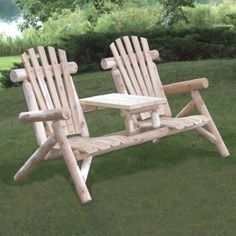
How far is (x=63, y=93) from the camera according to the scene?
4.91m

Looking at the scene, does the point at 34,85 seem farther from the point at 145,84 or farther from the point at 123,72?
the point at 145,84

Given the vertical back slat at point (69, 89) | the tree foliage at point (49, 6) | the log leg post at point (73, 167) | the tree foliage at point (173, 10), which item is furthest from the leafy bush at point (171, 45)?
the log leg post at point (73, 167)

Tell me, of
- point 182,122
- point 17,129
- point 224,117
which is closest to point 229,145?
point 182,122

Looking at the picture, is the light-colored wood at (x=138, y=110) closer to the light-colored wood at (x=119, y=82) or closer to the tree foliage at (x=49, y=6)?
the light-colored wood at (x=119, y=82)

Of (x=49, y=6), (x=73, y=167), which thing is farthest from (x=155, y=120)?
(x=49, y=6)

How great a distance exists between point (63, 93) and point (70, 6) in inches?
451

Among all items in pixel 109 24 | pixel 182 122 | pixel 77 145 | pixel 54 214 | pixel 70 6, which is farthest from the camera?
pixel 109 24

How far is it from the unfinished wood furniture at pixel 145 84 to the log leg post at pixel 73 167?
3.24 ft

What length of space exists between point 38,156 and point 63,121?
511 millimetres

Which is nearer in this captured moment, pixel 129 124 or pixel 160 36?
pixel 129 124

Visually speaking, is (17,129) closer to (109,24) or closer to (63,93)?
(63,93)

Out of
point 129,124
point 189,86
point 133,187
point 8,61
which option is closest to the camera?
point 133,187

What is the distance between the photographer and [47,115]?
419 centimetres

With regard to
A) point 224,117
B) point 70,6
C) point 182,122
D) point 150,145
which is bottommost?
point 70,6
